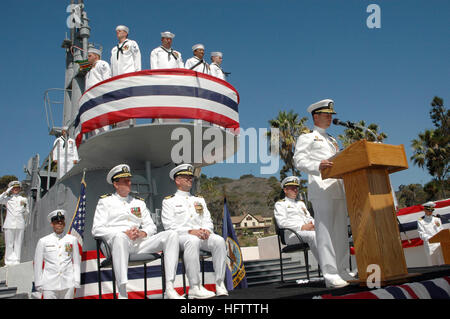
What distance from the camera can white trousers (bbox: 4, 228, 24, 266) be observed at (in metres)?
8.77

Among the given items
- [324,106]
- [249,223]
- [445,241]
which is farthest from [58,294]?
[249,223]

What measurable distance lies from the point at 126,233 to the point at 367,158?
98.9 inches

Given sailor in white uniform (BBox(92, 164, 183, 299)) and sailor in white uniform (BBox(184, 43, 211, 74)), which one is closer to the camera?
sailor in white uniform (BBox(92, 164, 183, 299))

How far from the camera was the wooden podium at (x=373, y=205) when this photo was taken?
2961 millimetres

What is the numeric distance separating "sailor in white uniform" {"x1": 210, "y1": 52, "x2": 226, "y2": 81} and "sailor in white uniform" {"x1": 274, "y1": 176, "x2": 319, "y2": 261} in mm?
3446

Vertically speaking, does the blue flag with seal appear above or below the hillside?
below

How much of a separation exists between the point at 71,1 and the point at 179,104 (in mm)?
9662

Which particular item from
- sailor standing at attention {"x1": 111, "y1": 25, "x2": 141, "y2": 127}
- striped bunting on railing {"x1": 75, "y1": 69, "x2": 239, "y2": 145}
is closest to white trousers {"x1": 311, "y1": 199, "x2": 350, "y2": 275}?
striped bunting on railing {"x1": 75, "y1": 69, "x2": 239, "y2": 145}

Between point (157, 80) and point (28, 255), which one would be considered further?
point (28, 255)

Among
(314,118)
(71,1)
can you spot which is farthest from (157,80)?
(71,1)

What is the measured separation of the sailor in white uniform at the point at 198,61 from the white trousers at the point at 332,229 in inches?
214

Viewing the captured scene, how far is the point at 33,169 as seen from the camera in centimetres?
1178

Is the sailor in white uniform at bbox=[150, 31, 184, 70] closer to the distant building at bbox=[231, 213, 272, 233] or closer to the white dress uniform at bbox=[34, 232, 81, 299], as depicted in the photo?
the white dress uniform at bbox=[34, 232, 81, 299]
